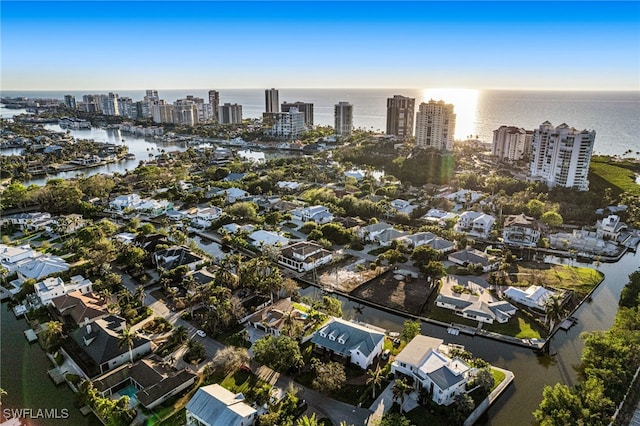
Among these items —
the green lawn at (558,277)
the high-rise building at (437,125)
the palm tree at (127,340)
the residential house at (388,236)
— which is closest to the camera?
the palm tree at (127,340)

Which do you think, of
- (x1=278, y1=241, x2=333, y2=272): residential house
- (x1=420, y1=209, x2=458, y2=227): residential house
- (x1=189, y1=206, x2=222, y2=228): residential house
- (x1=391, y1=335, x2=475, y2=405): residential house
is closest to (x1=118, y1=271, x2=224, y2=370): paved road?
(x1=278, y1=241, x2=333, y2=272): residential house

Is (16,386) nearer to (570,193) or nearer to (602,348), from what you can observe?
(602,348)

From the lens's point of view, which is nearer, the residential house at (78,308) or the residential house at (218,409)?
the residential house at (218,409)

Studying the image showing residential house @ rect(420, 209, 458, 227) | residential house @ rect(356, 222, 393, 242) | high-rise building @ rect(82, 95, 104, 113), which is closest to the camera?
residential house @ rect(356, 222, 393, 242)

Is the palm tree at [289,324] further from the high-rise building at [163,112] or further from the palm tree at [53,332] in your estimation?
the high-rise building at [163,112]

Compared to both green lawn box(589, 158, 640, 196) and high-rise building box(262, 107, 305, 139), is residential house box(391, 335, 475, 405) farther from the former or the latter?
high-rise building box(262, 107, 305, 139)

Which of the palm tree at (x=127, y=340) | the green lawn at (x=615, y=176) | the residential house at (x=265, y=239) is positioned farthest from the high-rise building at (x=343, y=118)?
the palm tree at (x=127, y=340)

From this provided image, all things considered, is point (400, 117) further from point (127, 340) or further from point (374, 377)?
point (127, 340)

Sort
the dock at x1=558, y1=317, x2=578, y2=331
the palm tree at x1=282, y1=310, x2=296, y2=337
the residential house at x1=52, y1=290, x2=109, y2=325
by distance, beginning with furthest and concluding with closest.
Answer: the dock at x1=558, y1=317, x2=578, y2=331, the residential house at x1=52, y1=290, x2=109, y2=325, the palm tree at x1=282, y1=310, x2=296, y2=337
